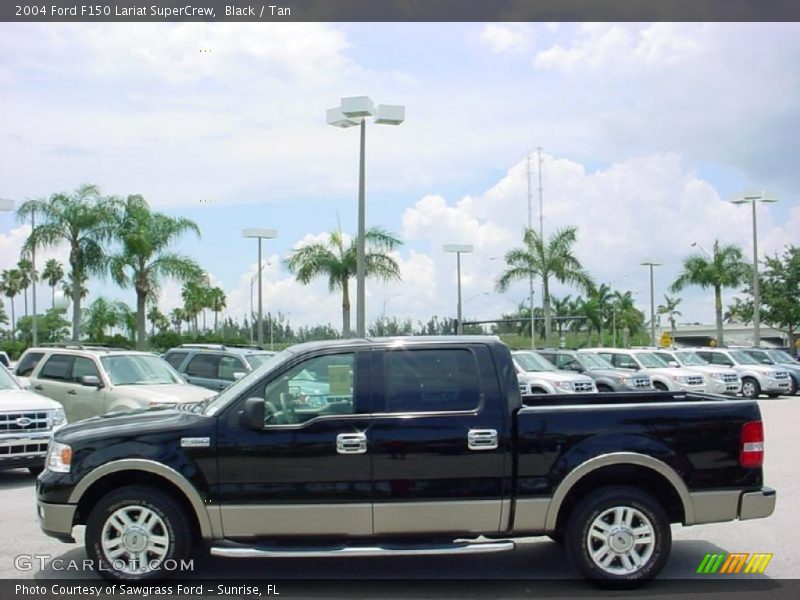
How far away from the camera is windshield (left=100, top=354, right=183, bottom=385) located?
14438 mm

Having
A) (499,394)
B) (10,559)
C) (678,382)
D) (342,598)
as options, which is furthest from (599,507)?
(678,382)

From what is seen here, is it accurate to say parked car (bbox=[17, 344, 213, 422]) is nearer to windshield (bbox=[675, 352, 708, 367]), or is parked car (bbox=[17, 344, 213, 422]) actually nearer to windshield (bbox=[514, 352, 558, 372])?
windshield (bbox=[514, 352, 558, 372])

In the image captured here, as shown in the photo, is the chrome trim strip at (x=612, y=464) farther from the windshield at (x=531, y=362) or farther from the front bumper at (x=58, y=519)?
the windshield at (x=531, y=362)

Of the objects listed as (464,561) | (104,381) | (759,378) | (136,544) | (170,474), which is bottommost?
(464,561)

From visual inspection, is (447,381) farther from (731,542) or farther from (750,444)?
(731,542)

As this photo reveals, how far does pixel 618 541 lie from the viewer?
666 centimetres

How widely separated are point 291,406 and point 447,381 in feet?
3.93

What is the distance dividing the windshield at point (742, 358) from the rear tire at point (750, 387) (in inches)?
53.0

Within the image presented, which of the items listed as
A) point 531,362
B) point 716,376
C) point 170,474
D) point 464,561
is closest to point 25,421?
point 170,474

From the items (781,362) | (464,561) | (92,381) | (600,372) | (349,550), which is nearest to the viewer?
(349,550)

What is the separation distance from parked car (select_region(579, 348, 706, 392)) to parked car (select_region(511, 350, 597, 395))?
14.9 ft

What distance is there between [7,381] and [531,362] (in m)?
13.7

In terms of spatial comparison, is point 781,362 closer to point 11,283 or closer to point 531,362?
point 531,362

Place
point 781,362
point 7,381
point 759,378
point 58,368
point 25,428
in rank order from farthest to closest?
point 781,362
point 759,378
point 58,368
point 7,381
point 25,428
